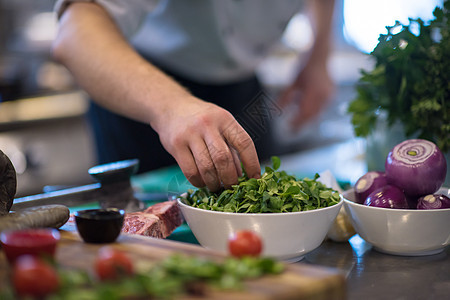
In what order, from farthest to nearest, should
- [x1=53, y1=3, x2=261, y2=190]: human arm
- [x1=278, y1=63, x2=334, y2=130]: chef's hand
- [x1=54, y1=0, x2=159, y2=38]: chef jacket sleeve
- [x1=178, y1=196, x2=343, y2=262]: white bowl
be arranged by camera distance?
[x1=278, y1=63, x2=334, y2=130]: chef's hand, [x1=54, y1=0, x2=159, y2=38]: chef jacket sleeve, [x1=53, y1=3, x2=261, y2=190]: human arm, [x1=178, y1=196, x2=343, y2=262]: white bowl

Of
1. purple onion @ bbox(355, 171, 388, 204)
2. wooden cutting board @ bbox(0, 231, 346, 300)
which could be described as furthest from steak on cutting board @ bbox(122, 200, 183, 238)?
purple onion @ bbox(355, 171, 388, 204)

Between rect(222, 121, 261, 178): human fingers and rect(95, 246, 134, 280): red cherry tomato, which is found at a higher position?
rect(222, 121, 261, 178): human fingers

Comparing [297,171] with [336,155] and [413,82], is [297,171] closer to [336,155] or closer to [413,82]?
[336,155]

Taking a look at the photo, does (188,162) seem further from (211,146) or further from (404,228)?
(404,228)

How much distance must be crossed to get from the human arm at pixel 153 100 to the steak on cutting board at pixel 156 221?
12cm

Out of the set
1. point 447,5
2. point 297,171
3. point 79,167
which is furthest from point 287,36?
point 447,5

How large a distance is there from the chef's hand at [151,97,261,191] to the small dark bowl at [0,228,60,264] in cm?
42

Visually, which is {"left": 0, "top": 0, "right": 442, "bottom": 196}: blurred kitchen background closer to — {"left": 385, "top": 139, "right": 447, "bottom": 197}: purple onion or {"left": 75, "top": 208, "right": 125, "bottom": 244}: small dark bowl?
{"left": 385, "top": 139, "right": 447, "bottom": 197}: purple onion

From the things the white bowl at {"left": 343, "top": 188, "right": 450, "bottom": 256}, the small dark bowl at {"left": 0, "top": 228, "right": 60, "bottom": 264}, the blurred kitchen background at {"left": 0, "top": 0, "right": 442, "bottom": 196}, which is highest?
the small dark bowl at {"left": 0, "top": 228, "right": 60, "bottom": 264}

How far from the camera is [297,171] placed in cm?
224

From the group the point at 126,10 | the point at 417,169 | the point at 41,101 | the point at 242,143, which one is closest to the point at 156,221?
the point at 242,143

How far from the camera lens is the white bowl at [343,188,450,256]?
1097 mm

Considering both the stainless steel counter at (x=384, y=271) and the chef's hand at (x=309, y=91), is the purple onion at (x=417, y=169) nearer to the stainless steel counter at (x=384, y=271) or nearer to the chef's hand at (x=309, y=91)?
the stainless steel counter at (x=384, y=271)

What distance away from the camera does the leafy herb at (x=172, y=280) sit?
612 millimetres
